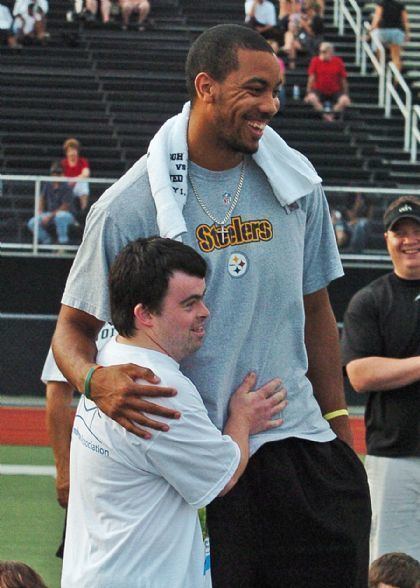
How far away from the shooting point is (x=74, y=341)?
11.5ft

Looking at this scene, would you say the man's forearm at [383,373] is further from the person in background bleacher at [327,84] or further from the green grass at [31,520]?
the person in background bleacher at [327,84]

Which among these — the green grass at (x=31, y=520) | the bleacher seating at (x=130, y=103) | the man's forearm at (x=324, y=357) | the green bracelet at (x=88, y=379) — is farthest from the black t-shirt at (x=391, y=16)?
the green bracelet at (x=88, y=379)

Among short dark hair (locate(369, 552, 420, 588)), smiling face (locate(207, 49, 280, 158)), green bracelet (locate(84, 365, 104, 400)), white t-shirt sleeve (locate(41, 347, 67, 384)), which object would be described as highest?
smiling face (locate(207, 49, 280, 158))

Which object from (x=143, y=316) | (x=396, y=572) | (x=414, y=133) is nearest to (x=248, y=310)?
(x=143, y=316)

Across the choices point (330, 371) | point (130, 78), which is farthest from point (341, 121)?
point (330, 371)

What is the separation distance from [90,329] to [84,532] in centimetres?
54

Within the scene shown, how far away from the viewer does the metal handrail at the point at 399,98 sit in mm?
21391

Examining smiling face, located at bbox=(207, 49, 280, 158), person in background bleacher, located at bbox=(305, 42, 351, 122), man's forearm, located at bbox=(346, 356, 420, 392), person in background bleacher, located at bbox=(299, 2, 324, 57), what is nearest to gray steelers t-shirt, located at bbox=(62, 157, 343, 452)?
smiling face, located at bbox=(207, 49, 280, 158)

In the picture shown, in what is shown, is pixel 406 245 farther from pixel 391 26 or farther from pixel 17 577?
pixel 391 26

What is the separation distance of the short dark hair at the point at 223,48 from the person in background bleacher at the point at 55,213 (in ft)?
36.1

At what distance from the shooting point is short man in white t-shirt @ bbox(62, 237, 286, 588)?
320 cm

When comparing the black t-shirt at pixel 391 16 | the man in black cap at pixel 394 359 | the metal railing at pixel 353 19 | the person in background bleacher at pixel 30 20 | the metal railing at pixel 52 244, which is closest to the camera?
the man in black cap at pixel 394 359

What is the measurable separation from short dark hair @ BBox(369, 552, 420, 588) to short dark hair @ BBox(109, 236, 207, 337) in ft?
7.09

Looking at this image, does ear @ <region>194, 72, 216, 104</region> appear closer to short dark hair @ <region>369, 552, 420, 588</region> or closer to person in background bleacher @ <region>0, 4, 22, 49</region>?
short dark hair @ <region>369, 552, 420, 588</region>
